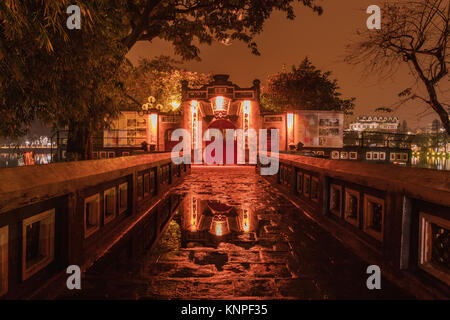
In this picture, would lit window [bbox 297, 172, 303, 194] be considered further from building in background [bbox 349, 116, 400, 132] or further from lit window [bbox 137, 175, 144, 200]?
building in background [bbox 349, 116, 400, 132]

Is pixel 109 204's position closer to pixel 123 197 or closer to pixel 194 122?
pixel 123 197

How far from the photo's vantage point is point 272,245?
14.7 ft

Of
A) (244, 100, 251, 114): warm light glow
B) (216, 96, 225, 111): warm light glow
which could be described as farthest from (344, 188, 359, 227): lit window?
(216, 96, 225, 111): warm light glow

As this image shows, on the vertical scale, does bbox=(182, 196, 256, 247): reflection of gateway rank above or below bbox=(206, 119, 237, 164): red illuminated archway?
below

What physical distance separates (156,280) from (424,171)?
9.97ft

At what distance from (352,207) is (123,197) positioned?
13.3 ft

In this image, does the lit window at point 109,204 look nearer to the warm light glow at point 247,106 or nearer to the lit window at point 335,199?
the lit window at point 335,199

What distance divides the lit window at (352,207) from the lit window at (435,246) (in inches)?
57.1

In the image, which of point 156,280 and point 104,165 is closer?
point 156,280

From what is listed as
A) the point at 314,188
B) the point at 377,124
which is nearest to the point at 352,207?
the point at 314,188

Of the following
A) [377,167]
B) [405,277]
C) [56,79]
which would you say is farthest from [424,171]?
[56,79]

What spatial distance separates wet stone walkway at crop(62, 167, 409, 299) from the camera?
2.94m

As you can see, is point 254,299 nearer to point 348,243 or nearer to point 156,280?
point 156,280

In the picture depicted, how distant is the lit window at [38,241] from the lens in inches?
109
